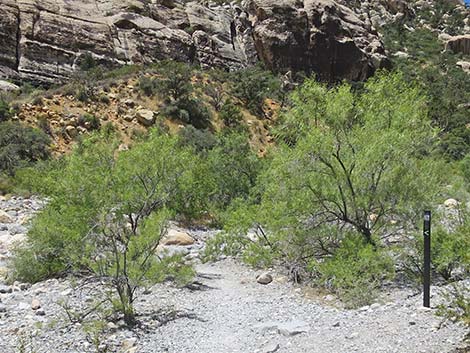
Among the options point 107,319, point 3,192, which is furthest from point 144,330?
point 3,192

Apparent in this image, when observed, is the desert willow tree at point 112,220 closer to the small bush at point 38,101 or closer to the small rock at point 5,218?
the small rock at point 5,218

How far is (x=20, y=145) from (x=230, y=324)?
19.6m

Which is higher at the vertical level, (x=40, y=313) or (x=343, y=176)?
(x=343, y=176)

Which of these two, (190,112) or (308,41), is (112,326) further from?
(308,41)

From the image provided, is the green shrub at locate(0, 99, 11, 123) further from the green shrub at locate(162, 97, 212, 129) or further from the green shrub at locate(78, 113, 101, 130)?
the green shrub at locate(162, 97, 212, 129)

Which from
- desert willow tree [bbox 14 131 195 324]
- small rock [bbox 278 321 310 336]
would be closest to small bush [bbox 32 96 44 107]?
desert willow tree [bbox 14 131 195 324]

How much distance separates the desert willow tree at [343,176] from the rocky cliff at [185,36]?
28.2m

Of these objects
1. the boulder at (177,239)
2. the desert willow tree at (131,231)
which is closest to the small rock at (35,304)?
the desert willow tree at (131,231)

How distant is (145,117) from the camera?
101 ft

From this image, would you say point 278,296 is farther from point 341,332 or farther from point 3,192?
point 3,192

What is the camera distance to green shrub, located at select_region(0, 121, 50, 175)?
22891 mm

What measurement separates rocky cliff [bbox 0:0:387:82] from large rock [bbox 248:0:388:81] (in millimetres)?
93

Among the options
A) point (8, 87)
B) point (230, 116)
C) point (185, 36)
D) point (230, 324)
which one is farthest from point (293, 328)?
point (185, 36)

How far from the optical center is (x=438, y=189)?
10031 millimetres
